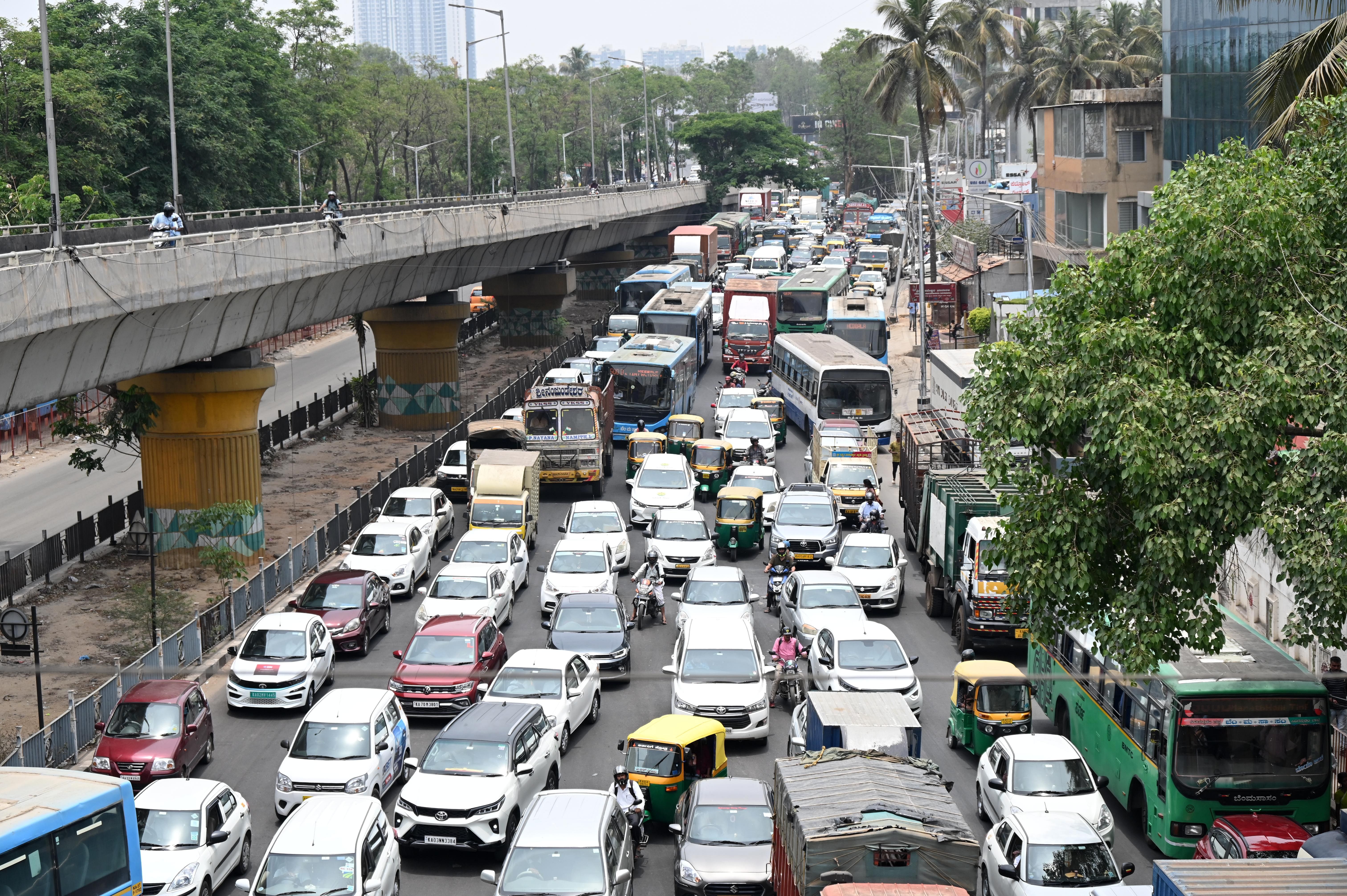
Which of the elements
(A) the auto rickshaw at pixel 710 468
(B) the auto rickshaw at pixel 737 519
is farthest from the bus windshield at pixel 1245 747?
(A) the auto rickshaw at pixel 710 468

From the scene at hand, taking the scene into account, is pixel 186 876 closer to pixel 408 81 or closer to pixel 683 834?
pixel 683 834

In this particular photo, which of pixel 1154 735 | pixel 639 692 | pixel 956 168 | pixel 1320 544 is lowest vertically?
pixel 639 692

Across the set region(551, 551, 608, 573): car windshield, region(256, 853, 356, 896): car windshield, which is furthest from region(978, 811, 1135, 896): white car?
region(551, 551, 608, 573): car windshield

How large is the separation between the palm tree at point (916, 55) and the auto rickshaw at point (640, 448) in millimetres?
31048

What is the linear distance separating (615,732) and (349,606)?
6938 millimetres

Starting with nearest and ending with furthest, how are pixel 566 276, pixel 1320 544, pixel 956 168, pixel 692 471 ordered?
1. pixel 1320 544
2. pixel 692 471
3. pixel 566 276
4. pixel 956 168

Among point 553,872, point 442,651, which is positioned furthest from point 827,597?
point 553,872

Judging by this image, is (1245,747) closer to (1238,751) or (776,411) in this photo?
(1238,751)

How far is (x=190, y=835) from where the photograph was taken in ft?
56.4

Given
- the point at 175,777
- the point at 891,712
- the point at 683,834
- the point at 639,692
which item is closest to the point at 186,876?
the point at 175,777

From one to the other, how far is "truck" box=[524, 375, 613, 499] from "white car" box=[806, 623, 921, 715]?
17042 mm

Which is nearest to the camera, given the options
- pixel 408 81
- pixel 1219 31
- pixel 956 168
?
pixel 1219 31

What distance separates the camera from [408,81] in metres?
106

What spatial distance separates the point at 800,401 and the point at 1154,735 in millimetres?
33108
